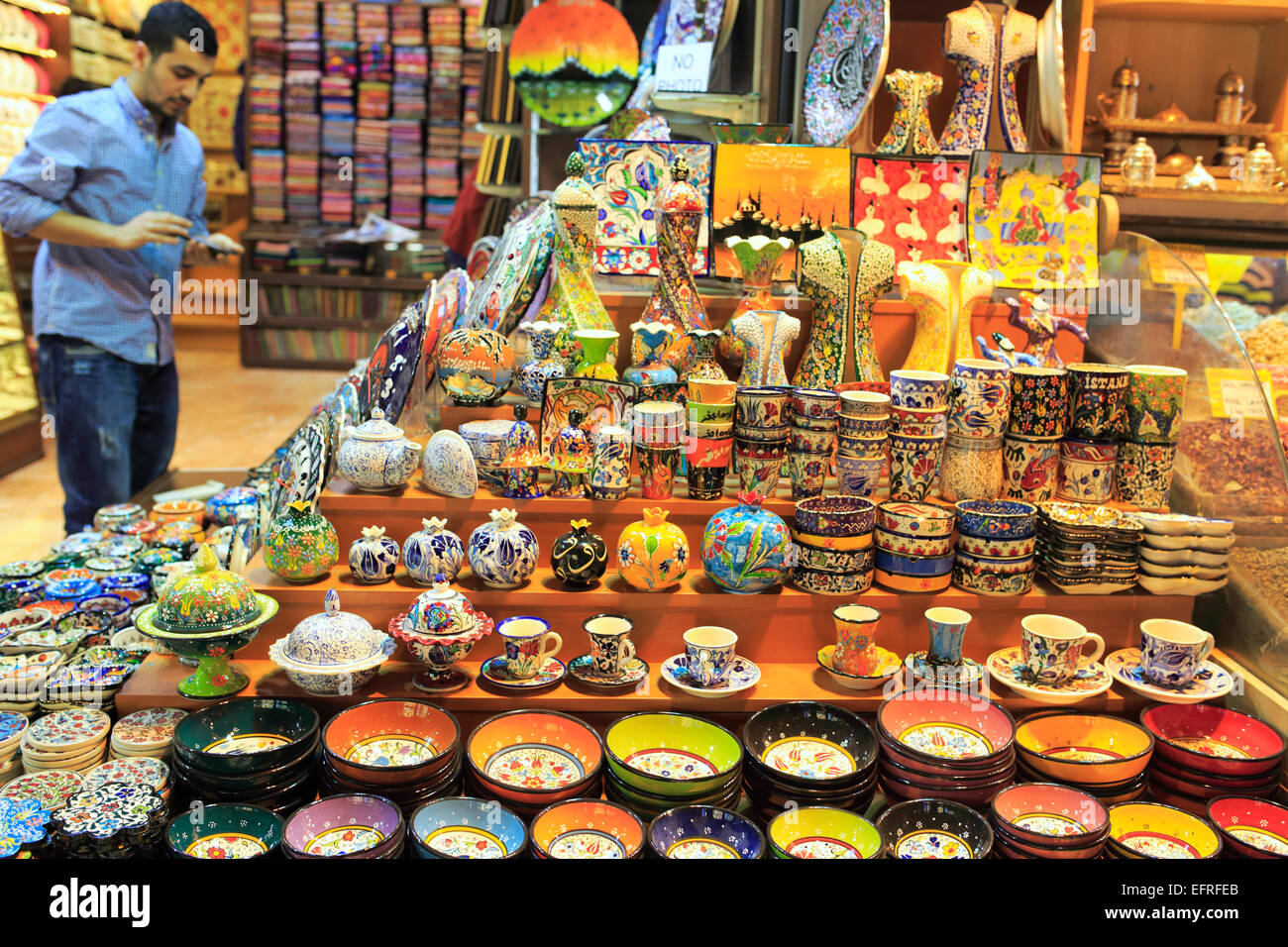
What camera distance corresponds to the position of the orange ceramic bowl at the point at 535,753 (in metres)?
1.78

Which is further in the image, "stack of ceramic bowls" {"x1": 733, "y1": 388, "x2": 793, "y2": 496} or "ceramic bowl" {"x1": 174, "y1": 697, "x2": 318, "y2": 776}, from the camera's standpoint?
"stack of ceramic bowls" {"x1": 733, "y1": 388, "x2": 793, "y2": 496}

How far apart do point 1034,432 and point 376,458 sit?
4.86ft

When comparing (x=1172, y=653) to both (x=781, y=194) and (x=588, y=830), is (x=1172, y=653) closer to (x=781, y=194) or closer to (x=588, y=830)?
(x=588, y=830)

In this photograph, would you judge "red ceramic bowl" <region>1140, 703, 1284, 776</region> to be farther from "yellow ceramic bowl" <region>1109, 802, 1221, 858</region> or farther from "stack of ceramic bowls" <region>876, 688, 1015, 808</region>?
"stack of ceramic bowls" <region>876, 688, 1015, 808</region>

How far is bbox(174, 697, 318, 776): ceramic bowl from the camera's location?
1793 millimetres

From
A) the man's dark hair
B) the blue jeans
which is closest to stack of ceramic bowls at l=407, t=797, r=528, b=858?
the blue jeans

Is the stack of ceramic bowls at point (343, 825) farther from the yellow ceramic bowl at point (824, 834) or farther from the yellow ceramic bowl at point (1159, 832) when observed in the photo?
the yellow ceramic bowl at point (1159, 832)

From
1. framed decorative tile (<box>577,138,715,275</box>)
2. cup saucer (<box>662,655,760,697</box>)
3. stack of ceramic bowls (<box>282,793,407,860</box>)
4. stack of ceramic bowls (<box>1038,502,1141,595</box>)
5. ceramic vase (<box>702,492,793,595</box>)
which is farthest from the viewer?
framed decorative tile (<box>577,138,715,275</box>)

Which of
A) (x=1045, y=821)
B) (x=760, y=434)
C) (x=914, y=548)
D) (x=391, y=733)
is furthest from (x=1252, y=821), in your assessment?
(x=391, y=733)

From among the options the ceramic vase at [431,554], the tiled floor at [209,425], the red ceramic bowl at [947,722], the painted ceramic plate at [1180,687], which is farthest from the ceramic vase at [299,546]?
the tiled floor at [209,425]

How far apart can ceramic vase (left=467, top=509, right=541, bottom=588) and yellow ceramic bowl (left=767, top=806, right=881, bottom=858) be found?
0.71 metres

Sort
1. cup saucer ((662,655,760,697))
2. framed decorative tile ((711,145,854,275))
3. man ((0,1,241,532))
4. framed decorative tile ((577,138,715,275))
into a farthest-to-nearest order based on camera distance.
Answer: man ((0,1,241,532)), framed decorative tile ((577,138,715,275)), framed decorative tile ((711,145,854,275)), cup saucer ((662,655,760,697))

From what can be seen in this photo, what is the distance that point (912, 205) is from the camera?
2859 mm

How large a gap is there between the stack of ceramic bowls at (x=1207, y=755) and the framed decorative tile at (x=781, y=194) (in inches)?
58.1
